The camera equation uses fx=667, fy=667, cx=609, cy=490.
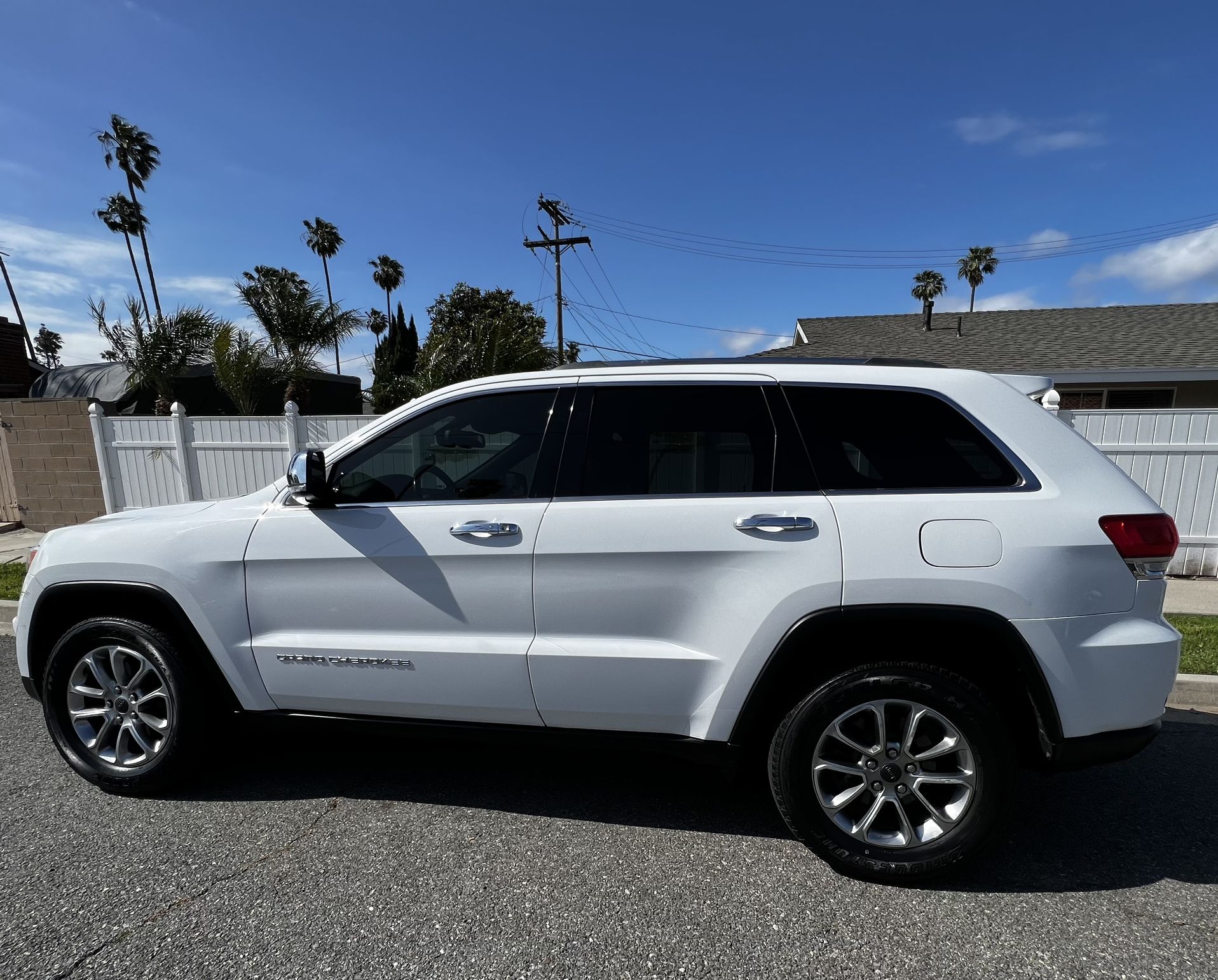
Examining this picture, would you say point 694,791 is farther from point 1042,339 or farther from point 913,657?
point 1042,339

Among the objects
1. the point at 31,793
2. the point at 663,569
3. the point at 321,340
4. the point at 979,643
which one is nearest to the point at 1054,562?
the point at 979,643

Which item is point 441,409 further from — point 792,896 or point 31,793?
point 31,793

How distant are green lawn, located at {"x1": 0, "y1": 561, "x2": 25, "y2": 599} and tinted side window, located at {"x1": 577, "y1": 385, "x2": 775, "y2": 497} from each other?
5907mm

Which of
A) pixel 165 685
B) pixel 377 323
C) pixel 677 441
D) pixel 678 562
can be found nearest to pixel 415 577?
pixel 678 562

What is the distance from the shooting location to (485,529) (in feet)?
8.39

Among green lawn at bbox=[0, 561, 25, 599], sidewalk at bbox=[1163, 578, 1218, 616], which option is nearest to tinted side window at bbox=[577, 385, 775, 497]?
sidewalk at bbox=[1163, 578, 1218, 616]

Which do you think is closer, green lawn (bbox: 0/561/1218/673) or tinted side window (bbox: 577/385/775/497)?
tinted side window (bbox: 577/385/775/497)

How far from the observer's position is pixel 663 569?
2455 millimetres

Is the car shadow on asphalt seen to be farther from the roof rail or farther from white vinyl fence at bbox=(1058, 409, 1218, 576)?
white vinyl fence at bbox=(1058, 409, 1218, 576)

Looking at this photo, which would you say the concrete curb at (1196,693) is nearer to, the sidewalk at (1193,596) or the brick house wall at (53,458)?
the sidewalk at (1193,596)

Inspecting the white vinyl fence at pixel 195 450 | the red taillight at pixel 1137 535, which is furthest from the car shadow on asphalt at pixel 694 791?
the white vinyl fence at pixel 195 450

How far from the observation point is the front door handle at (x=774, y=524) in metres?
2.37

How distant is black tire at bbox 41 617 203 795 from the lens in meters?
2.92

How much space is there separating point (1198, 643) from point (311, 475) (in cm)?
580
